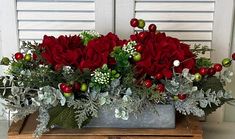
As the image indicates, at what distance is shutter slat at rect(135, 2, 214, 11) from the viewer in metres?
1.25

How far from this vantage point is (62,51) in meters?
1.01

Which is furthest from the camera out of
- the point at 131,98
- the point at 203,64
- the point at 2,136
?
the point at 2,136

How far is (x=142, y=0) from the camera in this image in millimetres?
1249

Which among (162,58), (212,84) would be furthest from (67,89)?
(212,84)

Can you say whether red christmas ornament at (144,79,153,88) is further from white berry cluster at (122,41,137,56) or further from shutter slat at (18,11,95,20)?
shutter slat at (18,11,95,20)

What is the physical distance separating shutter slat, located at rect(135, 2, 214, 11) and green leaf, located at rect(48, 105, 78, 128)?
1.43 ft

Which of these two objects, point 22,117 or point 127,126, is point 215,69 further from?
point 22,117

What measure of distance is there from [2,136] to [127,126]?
0.43 m

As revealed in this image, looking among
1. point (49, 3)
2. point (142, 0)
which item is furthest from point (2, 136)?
point (142, 0)

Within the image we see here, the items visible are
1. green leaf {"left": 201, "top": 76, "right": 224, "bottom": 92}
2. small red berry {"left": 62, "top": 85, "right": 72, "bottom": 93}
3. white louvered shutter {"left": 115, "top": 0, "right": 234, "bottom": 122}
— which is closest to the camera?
small red berry {"left": 62, "top": 85, "right": 72, "bottom": 93}

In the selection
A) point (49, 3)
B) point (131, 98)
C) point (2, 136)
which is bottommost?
point (2, 136)

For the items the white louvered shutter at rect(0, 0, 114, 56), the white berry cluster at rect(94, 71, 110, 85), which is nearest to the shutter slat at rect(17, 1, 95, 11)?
the white louvered shutter at rect(0, 0, 114, 56)

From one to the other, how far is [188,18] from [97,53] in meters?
0.39

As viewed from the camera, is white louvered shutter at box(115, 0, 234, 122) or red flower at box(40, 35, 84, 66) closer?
red flower at box(40, 35, 84, 66)
